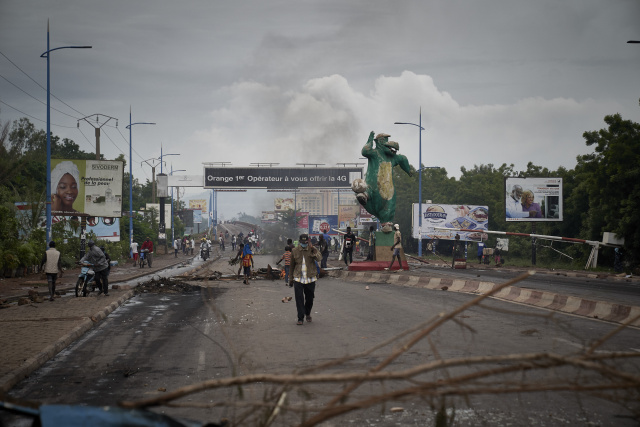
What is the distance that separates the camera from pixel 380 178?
3055 centimetres

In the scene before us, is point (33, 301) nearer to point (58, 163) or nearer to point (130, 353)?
Answer: point (130, 353)

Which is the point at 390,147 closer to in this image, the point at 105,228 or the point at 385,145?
the point at 385,145

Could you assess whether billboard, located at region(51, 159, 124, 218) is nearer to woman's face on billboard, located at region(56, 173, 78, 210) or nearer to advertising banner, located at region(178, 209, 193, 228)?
woman's face on billboard, located at region(56, 173, 78, 210)

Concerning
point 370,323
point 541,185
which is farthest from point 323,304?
point 541,185

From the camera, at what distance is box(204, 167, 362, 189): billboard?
70.0 meters

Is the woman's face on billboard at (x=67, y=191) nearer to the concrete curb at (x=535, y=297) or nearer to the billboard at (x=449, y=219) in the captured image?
the concrete curb at (x=535, y=297)

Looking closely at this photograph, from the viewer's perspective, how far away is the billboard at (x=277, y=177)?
70000 millimetres

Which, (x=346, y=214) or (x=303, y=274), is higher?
(x=346, y=214)

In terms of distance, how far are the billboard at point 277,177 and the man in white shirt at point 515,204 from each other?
1101 inches

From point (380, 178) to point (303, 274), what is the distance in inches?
730

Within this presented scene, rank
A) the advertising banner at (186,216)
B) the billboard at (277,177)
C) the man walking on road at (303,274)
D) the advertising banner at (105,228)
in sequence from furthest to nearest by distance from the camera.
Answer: the advertising banner at (186,216)
the billboard at (277,177)
the advertising banner at (105,228)
the man walking on road at (303,274)

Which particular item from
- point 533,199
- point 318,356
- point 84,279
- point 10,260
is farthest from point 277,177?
point 318,356

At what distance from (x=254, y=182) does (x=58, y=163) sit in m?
32.9

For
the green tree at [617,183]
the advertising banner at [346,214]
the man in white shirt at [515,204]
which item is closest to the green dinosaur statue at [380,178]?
the green tree at [617,183]
